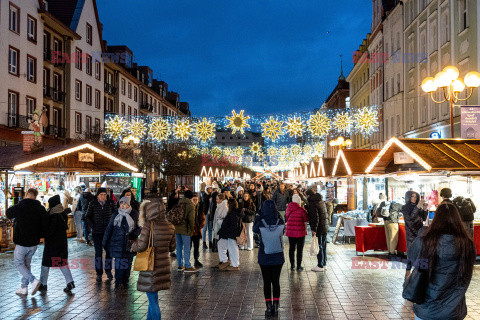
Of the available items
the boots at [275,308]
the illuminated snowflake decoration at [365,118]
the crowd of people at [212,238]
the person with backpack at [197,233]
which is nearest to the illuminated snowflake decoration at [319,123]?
the illuminated snowflake decoration at [365,118]

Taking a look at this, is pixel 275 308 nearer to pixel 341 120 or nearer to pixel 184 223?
pixel 184 223

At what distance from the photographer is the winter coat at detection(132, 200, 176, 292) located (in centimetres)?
680

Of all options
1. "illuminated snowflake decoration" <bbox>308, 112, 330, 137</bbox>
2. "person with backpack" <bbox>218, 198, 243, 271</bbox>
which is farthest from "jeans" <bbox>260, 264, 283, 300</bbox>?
"illuminated snowflake decoration" <bbox>308, 112, 330, 137</bbox>

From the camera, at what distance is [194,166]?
5069 centimetres

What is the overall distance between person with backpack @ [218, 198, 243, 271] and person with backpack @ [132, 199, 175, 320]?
15.9 ft

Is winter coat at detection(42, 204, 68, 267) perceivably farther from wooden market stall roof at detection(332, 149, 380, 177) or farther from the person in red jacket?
wooden market stall roof at detection(332, 149, 380, 177)

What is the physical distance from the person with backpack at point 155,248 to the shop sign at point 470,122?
1218cm

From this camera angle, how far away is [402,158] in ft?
48.2

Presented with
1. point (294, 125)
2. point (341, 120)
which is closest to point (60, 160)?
point (294, 125)

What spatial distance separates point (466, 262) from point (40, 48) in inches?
1363

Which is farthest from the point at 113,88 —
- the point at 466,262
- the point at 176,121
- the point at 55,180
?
the point at 466,262

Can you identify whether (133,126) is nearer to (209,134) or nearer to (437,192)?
(209,134)

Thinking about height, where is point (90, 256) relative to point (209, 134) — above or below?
below

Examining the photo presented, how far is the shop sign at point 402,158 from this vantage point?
47.3ft
